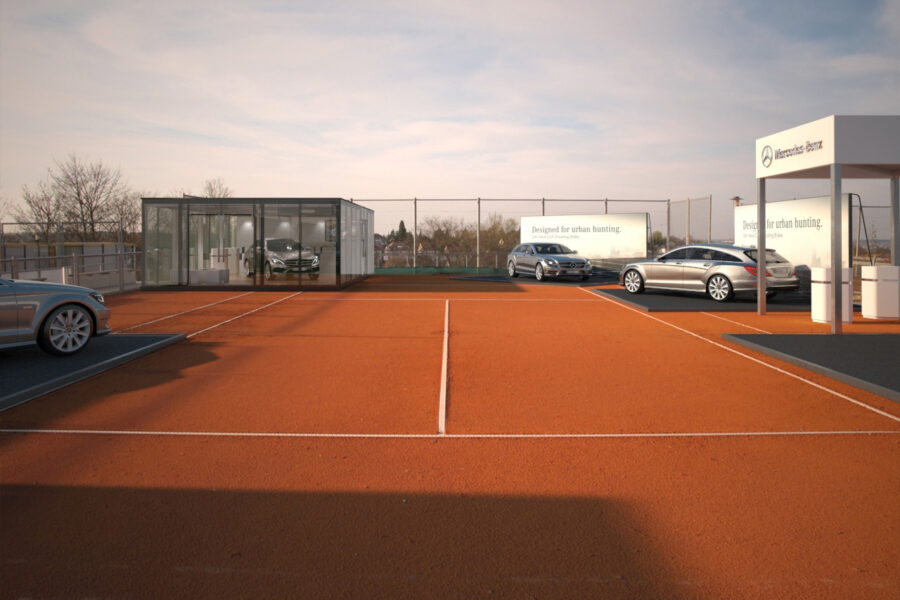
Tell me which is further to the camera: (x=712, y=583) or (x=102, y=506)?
(x=102, y=506)

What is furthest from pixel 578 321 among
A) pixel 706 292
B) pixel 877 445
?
pixel 877 445

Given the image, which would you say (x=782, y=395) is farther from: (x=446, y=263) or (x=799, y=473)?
(x=446, y=263)

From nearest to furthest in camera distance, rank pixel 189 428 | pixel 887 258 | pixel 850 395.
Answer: pixel 189 428, pixel 850 395, pixel 887 258

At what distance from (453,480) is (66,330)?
7254 millimetres

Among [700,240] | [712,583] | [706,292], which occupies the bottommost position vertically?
[712,583]

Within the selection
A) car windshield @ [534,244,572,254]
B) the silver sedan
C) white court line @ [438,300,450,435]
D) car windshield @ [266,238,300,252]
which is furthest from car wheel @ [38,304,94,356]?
car windshield @ [534,244,572,254]

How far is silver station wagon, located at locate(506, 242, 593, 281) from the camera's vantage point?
86.4 ft

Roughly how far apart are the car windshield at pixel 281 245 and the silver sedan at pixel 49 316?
13.3 meters

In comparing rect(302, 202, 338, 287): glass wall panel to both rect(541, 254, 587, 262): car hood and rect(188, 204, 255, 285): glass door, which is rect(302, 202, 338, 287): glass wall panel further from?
rect(541, 254, 587, 262): car hood

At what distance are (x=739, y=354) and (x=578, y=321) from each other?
4.33 metres

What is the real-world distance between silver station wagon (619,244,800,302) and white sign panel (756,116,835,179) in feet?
11.1

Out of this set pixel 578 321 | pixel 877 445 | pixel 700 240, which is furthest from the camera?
pixel 700 240

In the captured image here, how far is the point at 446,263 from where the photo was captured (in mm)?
35188

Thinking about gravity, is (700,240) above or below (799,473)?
above
